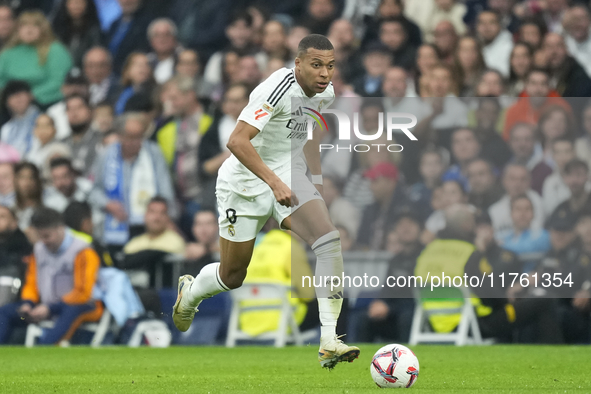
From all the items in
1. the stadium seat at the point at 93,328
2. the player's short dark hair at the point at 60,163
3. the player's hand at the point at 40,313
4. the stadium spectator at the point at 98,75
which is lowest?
the stadium seat at the point at 93,328

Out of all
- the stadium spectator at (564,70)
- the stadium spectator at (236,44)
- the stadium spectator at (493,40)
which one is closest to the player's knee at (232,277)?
the stadium spectator at (236,44)

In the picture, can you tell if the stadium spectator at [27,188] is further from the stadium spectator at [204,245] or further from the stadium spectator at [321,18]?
the stadium spectator at [321,18]

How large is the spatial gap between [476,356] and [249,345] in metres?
2.91

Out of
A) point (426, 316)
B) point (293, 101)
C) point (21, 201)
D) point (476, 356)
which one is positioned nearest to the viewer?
point (293, 101)

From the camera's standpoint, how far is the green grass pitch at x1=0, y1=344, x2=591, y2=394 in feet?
20.5

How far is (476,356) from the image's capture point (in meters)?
9.16

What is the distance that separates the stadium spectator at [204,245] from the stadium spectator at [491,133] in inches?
125

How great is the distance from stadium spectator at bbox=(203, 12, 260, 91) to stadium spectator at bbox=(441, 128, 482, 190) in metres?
3.11

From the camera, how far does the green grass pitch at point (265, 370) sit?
247 inches

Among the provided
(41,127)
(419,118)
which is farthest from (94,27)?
(419,118)

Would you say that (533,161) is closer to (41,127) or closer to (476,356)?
(476,356)

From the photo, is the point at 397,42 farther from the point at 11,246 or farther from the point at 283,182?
the point at 283,182

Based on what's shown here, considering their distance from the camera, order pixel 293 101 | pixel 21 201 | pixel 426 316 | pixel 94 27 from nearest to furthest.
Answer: pixel 293 101, pixel 426 316, pixel 21 201, pixel 94 27

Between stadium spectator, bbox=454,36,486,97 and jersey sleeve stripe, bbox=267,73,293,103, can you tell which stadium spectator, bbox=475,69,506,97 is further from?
jersey sleeve stripe, bbox=267,73,293,103
